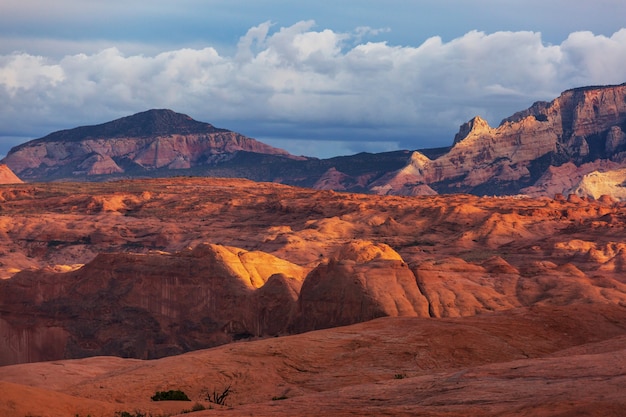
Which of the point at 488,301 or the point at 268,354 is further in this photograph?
the point at 488,301

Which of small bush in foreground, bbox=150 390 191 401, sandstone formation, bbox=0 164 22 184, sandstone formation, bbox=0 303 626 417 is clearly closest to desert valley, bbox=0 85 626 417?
sandstone formation, bbox=0 303 626 417

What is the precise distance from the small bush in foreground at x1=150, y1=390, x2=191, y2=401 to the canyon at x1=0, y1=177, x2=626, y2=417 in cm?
97

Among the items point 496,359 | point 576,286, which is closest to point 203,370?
point 496,359

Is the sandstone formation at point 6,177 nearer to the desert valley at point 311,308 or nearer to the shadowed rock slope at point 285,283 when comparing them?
→ the desert valley at point 311,308

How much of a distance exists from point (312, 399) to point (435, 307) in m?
25.7

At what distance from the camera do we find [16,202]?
420ft

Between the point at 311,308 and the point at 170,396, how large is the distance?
18.3 metres

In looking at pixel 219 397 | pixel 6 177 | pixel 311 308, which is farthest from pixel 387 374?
pixel 6 177

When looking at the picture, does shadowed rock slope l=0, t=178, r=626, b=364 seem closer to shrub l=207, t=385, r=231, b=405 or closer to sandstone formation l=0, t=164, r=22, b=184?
shrub l=207, t=385, r=231, b=405

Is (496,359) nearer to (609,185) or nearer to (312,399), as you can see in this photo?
(312,399)

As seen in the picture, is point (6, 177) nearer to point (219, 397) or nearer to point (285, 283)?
point (285, 283)

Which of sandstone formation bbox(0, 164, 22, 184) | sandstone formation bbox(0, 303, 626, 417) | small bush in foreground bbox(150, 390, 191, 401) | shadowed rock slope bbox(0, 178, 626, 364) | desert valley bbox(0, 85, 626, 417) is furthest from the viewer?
sandstone formation bbox(0, 164, 22, 184)

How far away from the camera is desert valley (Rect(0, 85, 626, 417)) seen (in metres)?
23.6

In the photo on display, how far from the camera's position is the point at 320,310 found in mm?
47156
